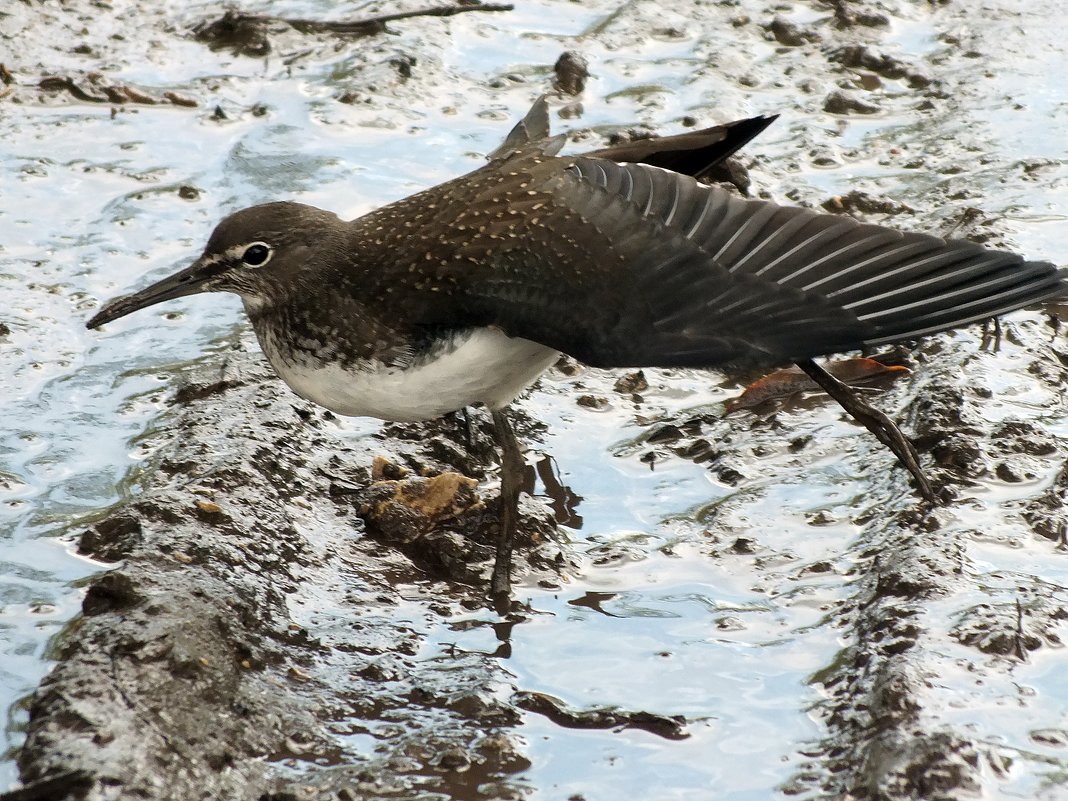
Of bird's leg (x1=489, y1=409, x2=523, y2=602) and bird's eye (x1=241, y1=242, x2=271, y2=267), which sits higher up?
bird's eye (x1=241, y1=242, x2=271, y2=267)

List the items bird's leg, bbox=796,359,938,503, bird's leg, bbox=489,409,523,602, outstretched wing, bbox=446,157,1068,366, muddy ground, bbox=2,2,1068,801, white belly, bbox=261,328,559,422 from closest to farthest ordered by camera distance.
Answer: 1. muddy ground, bbox=2,2,1068,801
2. outstretched wing, bbox=446,157,1068,366
3. white belly, bbox=261,328,559,422
4. bird's leg, bbox=489,409,523,602
5. bird's leg, bbox=796,359,938,503

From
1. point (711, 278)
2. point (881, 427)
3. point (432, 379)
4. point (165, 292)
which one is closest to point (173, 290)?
point (165, 292)

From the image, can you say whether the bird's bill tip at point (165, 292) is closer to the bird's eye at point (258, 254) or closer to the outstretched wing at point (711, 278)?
the bird's eye at point (258, 254)

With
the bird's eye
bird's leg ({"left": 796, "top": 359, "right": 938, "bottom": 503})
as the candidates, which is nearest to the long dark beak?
the bird's eye

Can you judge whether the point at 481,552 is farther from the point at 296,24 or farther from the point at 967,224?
the point at 296,24

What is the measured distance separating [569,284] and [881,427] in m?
1.45

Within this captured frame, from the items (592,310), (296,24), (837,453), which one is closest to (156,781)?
(592,310)

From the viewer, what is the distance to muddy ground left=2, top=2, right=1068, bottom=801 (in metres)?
4.12

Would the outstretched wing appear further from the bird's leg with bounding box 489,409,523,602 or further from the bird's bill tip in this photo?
the bird's bill tip

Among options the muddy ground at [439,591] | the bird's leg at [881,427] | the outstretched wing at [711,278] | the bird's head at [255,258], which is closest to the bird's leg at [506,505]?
the muddy ground at [439,591]

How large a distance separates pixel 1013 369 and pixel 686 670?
2.30m

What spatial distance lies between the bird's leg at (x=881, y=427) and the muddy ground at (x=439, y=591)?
0.11 meters

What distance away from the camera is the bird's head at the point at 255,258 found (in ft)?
17.6

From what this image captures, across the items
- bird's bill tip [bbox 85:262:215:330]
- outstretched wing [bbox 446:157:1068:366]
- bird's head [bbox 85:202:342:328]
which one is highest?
Answer: outstretched wing [bbox 446:157:1068:366]
